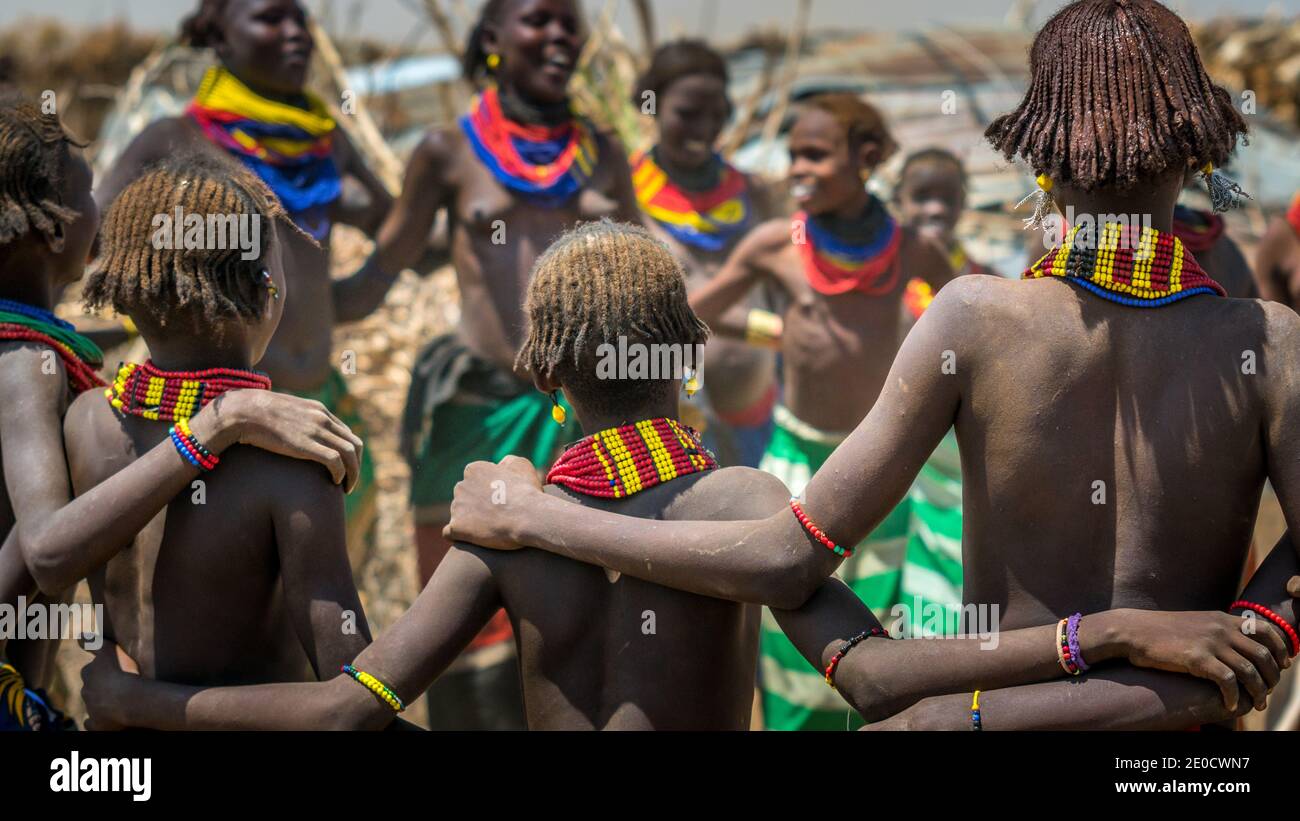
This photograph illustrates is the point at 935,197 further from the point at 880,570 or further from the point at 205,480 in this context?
the point at 205,480

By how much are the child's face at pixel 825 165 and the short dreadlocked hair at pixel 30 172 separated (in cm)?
292

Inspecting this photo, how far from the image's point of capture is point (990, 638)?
2.28m

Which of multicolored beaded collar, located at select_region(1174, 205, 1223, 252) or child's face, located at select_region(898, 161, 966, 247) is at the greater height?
child's face, located at select_region(898, 161, 966, 247)

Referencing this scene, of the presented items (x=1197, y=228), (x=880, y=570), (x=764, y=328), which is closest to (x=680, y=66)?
(x=764, y=328)

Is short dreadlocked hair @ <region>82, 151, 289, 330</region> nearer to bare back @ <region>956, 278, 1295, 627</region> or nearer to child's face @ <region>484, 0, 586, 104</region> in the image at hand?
bare back @ <region>956, 278, 1295, 627</region>

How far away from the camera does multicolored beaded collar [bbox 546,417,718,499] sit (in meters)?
2.48

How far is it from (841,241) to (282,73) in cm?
211

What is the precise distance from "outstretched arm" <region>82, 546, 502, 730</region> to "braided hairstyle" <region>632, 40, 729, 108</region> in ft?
14.4

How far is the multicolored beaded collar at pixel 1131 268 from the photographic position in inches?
89.3

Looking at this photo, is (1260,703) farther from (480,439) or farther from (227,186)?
(480,439)

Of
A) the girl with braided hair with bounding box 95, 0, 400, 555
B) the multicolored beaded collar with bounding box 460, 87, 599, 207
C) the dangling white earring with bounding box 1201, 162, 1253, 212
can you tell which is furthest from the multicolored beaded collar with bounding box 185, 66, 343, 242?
the dangling white earring with bounding box 1201, 162, 1253, 212

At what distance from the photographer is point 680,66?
6.45 meters
